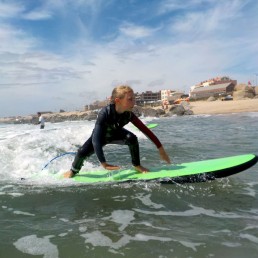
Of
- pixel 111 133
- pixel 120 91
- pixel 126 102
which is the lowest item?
pixel 111 133

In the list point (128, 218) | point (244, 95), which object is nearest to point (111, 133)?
point (128, 218)

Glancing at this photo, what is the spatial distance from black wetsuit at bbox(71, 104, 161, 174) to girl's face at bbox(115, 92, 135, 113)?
16cm

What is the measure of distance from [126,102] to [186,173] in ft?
4.73

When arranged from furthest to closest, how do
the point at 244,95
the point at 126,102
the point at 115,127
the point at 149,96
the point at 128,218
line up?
1. the point at 149,96
2. the point at 244,95
3. the point at 115,127
4. the point at 126,102
5. the point at 128,218

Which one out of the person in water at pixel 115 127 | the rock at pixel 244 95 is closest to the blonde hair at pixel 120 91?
the person in water at pixel 115 127

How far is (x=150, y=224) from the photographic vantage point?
135 inches

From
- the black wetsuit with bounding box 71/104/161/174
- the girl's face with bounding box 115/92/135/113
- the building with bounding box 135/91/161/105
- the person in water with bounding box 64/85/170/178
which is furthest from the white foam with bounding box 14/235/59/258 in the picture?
the building with bounding box 135/91/161/105

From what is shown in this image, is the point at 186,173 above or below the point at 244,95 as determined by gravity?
below

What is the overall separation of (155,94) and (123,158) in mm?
124204

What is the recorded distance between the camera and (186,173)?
16.1ft

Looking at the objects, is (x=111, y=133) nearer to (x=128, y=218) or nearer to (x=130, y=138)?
(x=130, y=138)

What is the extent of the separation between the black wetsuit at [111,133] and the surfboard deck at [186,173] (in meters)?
0.34

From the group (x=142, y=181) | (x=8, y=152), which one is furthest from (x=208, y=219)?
(x=8, y=152)

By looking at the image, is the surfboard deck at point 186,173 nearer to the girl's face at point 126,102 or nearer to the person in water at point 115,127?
the person in water at point 115,127
